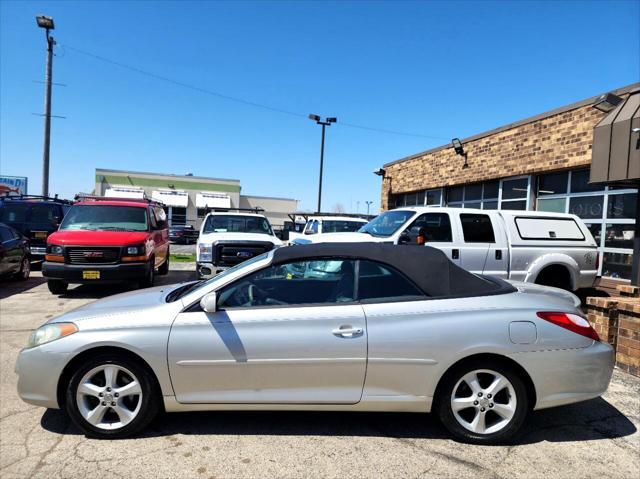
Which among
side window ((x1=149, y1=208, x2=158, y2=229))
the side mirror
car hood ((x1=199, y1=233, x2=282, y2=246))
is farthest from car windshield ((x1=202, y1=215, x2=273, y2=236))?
the side mirror

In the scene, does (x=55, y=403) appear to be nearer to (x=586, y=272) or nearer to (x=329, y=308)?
(x=329, y=308)

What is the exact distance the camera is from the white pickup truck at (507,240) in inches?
283

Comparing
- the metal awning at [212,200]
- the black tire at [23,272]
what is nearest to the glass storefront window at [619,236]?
the black tire at [23,272]

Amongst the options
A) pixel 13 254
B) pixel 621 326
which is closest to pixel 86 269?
pixel 13 254

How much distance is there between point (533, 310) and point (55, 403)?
365 centimetres

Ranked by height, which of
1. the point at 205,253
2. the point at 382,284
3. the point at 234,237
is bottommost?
the point at 205,253

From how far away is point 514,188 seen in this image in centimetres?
1264

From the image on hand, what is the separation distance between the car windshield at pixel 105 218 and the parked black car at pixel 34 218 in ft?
12.1

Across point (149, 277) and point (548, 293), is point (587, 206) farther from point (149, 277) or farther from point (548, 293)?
point (149, 277)

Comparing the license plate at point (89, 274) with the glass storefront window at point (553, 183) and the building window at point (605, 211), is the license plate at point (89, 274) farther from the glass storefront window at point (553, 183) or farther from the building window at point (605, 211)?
the glass storefront window at point (553, 183)

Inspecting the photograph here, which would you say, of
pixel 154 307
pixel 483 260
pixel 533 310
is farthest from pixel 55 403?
pixel 483 260

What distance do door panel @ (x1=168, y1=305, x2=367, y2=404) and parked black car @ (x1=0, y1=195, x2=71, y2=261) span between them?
36.3 feet

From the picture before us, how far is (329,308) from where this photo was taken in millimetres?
3254

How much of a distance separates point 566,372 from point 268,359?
2.20 m
